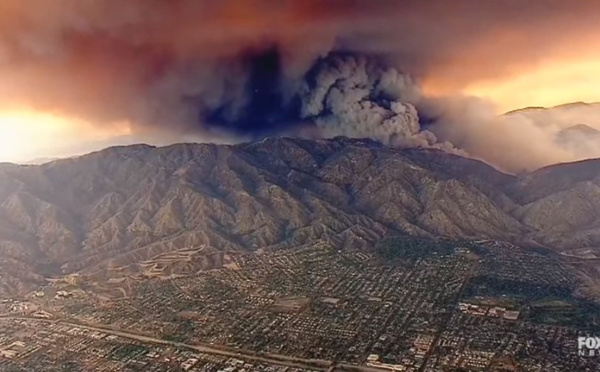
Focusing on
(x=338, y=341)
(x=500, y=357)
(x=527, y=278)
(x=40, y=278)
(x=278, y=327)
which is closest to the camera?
(x=500, y=357)

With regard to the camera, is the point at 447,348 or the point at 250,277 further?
the point at 250,277

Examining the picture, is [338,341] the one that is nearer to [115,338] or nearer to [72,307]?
[115,338]

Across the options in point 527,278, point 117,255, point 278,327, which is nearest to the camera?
point 278,327

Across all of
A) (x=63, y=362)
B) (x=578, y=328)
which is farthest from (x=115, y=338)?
(x=578, y=328)

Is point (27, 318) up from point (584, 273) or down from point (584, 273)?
up

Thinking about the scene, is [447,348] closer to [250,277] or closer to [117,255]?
[250,277]

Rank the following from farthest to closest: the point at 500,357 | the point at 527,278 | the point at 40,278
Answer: the point at 40,278
the point at 527,278
the point at 500,357

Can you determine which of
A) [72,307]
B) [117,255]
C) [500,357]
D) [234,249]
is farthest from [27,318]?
[500,357]

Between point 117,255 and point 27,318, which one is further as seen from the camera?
point 117,255

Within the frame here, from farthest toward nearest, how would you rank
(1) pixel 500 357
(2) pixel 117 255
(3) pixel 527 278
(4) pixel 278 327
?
(2) pixel 117 255 → (3) pixel 527 278 → (4) pixel 278 327 → (1) pixel 500 357
